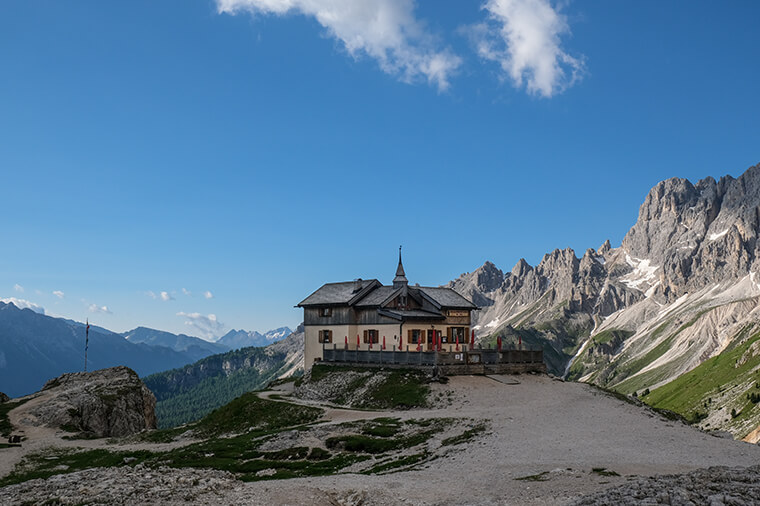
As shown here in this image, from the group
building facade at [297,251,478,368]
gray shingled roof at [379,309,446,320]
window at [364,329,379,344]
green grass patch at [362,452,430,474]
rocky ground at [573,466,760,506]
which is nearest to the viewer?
rocky ground at [573,466,760,506]

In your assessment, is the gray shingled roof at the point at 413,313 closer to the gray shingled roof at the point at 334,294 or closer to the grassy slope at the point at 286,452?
the gray shingled roof at the point at 334,294

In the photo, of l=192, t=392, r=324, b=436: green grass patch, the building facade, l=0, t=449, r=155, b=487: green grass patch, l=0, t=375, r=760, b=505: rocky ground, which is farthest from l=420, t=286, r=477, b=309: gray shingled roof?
l=0, t=449, r=155, b=487: green grass patch

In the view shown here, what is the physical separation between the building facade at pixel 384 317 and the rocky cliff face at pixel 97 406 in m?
25.4

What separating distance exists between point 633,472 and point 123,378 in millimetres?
83916

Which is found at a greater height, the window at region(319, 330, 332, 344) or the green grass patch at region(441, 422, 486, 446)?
the window at region(319, 330, 332, 344)

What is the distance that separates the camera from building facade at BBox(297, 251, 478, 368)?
75.9m

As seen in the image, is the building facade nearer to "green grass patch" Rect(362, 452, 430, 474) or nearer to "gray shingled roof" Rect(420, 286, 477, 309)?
"gray shingled roof" Rect(420, 286, 477, 309)

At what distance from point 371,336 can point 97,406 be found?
37.6 m

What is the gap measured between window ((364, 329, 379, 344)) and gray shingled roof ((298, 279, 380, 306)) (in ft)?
16.6

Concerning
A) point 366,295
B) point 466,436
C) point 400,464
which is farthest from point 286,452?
point 366,295

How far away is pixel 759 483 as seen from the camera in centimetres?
2022

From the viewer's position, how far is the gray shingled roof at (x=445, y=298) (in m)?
81.9

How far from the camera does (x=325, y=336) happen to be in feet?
273

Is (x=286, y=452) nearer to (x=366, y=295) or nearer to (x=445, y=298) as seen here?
(x=366, y=295)
